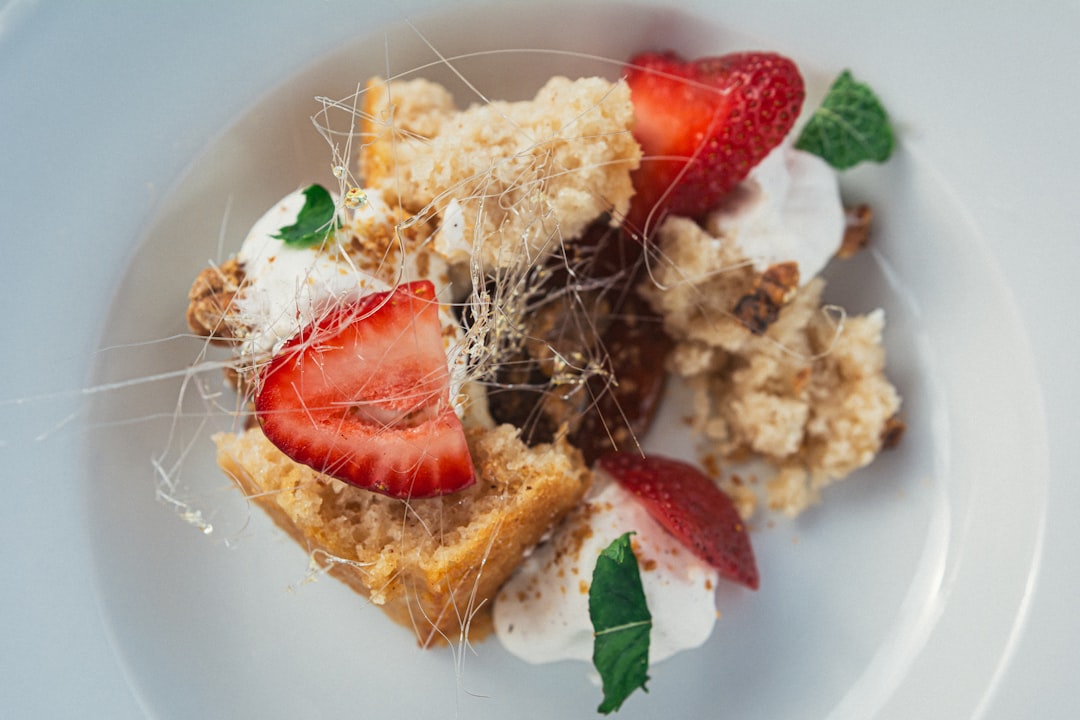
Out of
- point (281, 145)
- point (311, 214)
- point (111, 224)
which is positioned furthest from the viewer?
→ point (281, 145)

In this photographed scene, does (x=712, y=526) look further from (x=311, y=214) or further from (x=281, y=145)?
(x=281, y=145)

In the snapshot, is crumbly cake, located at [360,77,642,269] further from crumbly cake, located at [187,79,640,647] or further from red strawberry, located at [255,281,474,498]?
red strawberry, located at [255,281,474,498]

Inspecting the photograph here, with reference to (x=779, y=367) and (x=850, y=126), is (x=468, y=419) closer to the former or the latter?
(x=779, y=367)

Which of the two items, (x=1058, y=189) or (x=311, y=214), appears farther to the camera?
(x=1058, y=189)

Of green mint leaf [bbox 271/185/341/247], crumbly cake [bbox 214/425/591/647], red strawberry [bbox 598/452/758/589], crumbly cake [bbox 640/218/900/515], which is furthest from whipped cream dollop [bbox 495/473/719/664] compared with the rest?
green mint leaf [bbox 271/185/341/247]

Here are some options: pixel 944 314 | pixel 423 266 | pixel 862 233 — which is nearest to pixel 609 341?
pixel 423 266

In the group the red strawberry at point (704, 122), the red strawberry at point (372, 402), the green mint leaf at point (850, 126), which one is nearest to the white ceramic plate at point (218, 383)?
the green mint leaf at point (850, 126)
